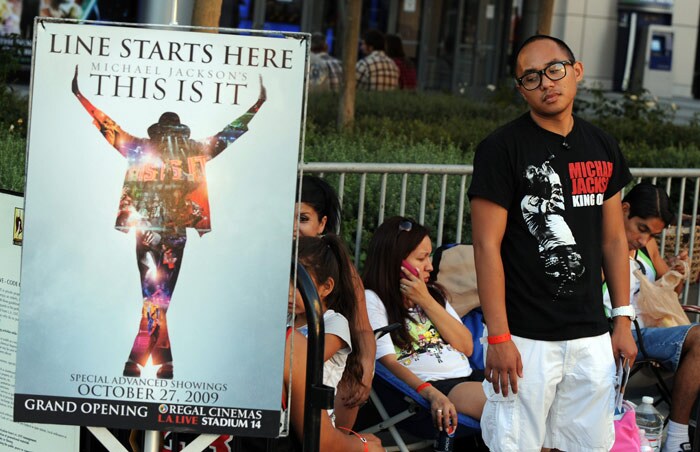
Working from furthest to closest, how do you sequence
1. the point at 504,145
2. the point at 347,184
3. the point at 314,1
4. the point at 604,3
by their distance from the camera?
the point at 604,3
the point at 314,1
the point at 347,184
the point at 504,145

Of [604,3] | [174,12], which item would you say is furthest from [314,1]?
[174,12]

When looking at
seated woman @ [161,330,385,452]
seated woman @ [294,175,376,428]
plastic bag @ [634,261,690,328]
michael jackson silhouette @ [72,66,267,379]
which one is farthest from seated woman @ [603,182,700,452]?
michael jackson silhouette @ [72,66,267,379]

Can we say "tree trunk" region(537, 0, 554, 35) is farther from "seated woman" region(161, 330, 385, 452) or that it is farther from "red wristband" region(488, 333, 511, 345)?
"seated woman" region(161, 330, 385, 452)

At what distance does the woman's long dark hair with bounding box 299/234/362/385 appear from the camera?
4.11 m

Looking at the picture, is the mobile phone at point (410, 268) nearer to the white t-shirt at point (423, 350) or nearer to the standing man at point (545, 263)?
the white t-shirt at point (423, 350)

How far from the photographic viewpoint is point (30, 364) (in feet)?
9.26

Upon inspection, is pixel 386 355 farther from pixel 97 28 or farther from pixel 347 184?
pixel 97 28

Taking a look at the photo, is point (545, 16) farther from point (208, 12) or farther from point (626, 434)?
point (626, 434)

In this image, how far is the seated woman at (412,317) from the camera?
4.87 metres

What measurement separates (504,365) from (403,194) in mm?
2197

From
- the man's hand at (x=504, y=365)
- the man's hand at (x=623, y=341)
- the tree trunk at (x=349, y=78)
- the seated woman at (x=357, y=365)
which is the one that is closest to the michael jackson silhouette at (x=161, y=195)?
the man's hand at (x=504, y=365)

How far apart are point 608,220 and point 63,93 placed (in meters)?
1.96

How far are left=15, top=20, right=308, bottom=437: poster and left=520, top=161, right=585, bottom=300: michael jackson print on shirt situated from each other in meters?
1.07

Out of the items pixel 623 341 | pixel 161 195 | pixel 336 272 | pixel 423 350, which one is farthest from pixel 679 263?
pixel 161 195
